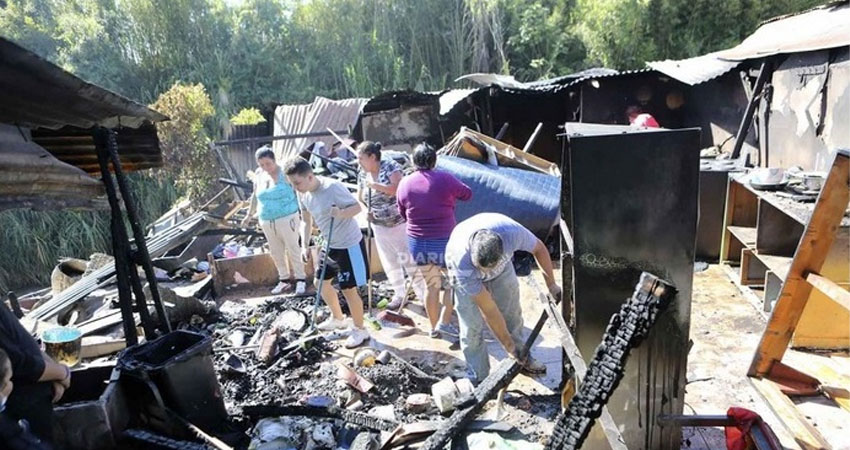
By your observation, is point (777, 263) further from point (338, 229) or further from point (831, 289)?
point (338, 229)

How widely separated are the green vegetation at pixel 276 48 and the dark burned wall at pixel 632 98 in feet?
12.2

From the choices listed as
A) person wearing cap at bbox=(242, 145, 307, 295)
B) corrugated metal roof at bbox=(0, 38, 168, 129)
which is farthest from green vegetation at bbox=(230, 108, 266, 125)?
corrugated metal roof at bbox=(0, 38, 168, 129)

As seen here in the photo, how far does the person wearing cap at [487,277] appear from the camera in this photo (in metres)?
3.40

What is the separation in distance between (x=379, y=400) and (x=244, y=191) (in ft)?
29.0

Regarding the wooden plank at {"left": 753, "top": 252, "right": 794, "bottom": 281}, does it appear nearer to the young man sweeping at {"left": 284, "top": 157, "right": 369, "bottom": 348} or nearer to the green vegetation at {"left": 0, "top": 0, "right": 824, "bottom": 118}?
the young man sweeping at {"left": 284, "top": 157, "right": 369, "bottom": 348}

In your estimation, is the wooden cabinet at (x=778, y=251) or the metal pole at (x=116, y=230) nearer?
the metal pole at (x=116, y=230)

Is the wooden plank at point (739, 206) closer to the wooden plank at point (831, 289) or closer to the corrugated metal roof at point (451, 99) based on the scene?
the wooden plank at point (831, 289)

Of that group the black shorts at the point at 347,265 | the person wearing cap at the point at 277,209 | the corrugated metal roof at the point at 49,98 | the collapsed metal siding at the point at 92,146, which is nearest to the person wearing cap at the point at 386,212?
the black shorts at the point at 347,265

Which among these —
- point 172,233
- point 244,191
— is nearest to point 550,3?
point 244,191

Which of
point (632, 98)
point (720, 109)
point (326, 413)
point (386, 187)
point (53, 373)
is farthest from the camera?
point (632, 98)

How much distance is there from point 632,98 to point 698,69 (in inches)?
81.9

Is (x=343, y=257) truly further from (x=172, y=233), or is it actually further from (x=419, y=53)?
(x=419, y=53)

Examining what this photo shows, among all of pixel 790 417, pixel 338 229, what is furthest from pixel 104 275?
pixel 790 417

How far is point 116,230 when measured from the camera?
3.87 metres
